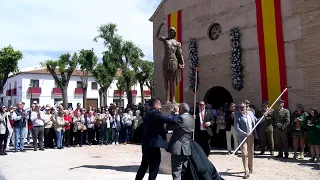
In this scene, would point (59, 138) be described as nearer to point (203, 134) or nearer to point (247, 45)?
point (203, 134)

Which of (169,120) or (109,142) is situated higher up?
(169,120)

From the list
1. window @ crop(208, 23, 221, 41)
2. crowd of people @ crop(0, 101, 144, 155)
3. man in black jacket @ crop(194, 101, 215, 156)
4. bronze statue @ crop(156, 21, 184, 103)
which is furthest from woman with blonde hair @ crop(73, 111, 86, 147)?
window @ crop(208, 23, 221, 41)

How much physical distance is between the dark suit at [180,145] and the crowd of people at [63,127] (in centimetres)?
761

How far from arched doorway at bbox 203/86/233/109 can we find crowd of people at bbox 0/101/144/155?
355 centimetres

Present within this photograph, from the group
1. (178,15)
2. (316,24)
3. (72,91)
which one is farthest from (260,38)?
(72,91)

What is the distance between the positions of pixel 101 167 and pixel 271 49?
338 inches

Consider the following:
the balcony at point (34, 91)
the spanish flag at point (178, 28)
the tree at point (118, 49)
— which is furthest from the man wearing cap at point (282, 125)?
the balcony at point (34, 91)

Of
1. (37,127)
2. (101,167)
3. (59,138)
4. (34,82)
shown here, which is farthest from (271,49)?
(34,82)

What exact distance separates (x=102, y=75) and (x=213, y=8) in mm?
21522

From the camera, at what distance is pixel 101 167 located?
830 centimetres

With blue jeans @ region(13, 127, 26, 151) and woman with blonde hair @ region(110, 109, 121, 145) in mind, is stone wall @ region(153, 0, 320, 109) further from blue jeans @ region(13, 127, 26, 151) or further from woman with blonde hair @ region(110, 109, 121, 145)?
blue jeans @ region(13, 127, 26, 151)

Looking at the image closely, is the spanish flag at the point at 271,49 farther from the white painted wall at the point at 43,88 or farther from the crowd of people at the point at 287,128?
the white painted wall at the point at 43,88

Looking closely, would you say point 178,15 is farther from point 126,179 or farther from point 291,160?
point 126,179

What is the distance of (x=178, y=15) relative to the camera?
1672 cm
